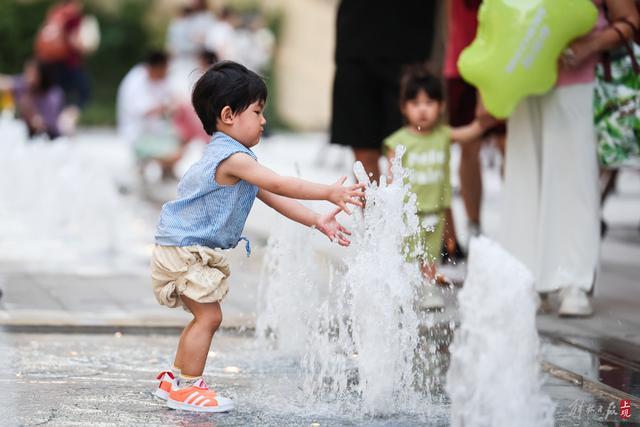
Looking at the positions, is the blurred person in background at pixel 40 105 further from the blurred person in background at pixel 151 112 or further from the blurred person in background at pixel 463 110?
the blurred person in background at pixel 463 110

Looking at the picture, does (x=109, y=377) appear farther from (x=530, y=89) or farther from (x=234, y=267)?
(x=234, y=267)

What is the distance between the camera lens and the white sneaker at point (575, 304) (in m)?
6.30

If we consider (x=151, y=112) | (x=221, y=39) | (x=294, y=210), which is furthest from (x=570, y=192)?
(x=221, y=39)

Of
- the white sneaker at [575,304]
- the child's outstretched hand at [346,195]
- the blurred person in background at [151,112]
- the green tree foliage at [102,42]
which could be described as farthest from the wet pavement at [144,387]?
the green tree foliage at [102,42]

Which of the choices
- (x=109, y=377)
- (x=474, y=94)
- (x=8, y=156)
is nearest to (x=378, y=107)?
(x=474, y=94)

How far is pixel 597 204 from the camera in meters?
6.38

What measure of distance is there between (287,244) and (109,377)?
1.12m

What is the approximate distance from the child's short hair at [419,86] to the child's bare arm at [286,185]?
2357 mm

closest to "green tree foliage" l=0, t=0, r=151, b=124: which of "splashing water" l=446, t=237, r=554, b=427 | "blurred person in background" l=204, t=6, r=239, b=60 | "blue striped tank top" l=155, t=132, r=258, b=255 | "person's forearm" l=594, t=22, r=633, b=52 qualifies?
"blurred person in background" l=204, t=6, r=239, b=60

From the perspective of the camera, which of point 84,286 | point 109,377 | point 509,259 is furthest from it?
point 84,286

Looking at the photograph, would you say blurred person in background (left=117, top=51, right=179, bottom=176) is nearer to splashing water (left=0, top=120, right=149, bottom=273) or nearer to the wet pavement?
splashing water (left=0, top=120, right=149, bottom=273)

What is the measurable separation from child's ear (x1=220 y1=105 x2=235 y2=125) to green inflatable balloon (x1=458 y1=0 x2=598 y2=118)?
197 cm

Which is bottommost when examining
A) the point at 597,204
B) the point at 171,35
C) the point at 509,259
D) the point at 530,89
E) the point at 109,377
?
the point at 109,377

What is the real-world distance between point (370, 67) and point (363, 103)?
21cm
